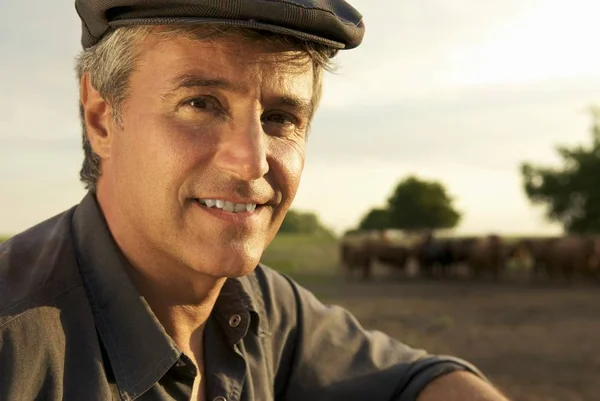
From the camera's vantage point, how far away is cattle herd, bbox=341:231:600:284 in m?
22.6

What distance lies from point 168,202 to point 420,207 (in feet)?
228

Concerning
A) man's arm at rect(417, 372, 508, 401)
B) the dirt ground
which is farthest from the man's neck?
the dirt ground

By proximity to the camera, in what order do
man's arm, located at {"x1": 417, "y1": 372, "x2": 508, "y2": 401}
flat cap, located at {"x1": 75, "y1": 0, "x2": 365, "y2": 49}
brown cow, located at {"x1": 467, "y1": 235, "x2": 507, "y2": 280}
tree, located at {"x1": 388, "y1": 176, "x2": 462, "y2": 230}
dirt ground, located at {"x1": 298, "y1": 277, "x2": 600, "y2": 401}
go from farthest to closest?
tree, located at {"x1": 388, "y1": 176, "x2": 462, "y2": 230} → brown cow, located at {"x1": 467, "y1": 235, "x2": 507, "y2": 280} → dirt ground, located at {"x1": 298, "y1": 277, "x2": 600, "y2": 401} → man's arm, located at {"x1": 417, "y1": 372, "x2": 508, "y2": 401} → flat cap, located at {"x1": 75, "y1": 0, "x2": 365, "y2": 49}

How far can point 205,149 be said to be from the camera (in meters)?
1.77

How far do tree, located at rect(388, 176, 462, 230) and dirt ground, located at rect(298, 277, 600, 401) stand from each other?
48.0 metres

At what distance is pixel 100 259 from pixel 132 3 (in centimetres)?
66

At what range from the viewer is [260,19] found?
5.77 feet

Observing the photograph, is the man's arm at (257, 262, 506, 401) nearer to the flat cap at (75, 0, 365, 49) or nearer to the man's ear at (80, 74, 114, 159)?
the man's ear at (80, 74, 114, 159)

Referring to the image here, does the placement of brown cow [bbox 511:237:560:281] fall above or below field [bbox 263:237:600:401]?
above

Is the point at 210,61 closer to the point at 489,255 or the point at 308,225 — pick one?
the point at 489,255

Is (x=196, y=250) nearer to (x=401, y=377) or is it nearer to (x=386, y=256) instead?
(x=401, y=377)

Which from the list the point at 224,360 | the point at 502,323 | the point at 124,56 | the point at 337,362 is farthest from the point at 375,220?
the point at 124,56

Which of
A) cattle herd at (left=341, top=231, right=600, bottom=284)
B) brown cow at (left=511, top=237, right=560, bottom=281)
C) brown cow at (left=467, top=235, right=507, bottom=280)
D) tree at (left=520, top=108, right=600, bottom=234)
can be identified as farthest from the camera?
tree at (left=520, top=108, right=600, bottom=234)

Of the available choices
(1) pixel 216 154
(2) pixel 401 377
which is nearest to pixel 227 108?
(1) pixel 216 154
